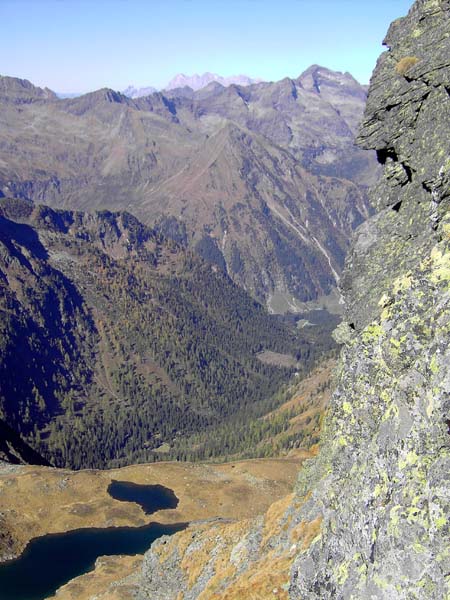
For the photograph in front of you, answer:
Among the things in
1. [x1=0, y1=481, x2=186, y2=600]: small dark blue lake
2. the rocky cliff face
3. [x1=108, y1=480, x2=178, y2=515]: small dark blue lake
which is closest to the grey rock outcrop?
the rocky cliff face

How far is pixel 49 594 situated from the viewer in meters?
111

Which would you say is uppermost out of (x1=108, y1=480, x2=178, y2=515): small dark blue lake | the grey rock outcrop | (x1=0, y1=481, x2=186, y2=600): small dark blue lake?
the grey rock outcrop

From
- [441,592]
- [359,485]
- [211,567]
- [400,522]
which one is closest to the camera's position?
[441,592]

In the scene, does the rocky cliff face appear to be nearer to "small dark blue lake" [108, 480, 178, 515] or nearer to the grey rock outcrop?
the grey rock outcrop

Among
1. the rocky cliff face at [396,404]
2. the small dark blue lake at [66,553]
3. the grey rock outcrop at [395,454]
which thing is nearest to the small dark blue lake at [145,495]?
the small dark blue lake at [66,553]

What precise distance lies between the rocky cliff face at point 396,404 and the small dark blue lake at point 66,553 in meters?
83.0

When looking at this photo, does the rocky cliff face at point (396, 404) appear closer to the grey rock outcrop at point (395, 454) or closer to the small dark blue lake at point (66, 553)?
the grey rock outcrop at point (395, 454)

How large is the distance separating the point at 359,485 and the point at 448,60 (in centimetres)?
3721

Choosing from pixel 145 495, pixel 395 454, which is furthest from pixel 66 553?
pixel 395 454

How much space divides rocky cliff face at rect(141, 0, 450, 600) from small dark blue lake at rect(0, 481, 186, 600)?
82995 mm

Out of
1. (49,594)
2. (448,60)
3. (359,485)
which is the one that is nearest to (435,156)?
(448,60)

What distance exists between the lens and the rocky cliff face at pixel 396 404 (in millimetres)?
23031

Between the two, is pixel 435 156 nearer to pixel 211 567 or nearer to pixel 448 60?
pixel 448 60

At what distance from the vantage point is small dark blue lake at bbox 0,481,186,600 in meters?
116
